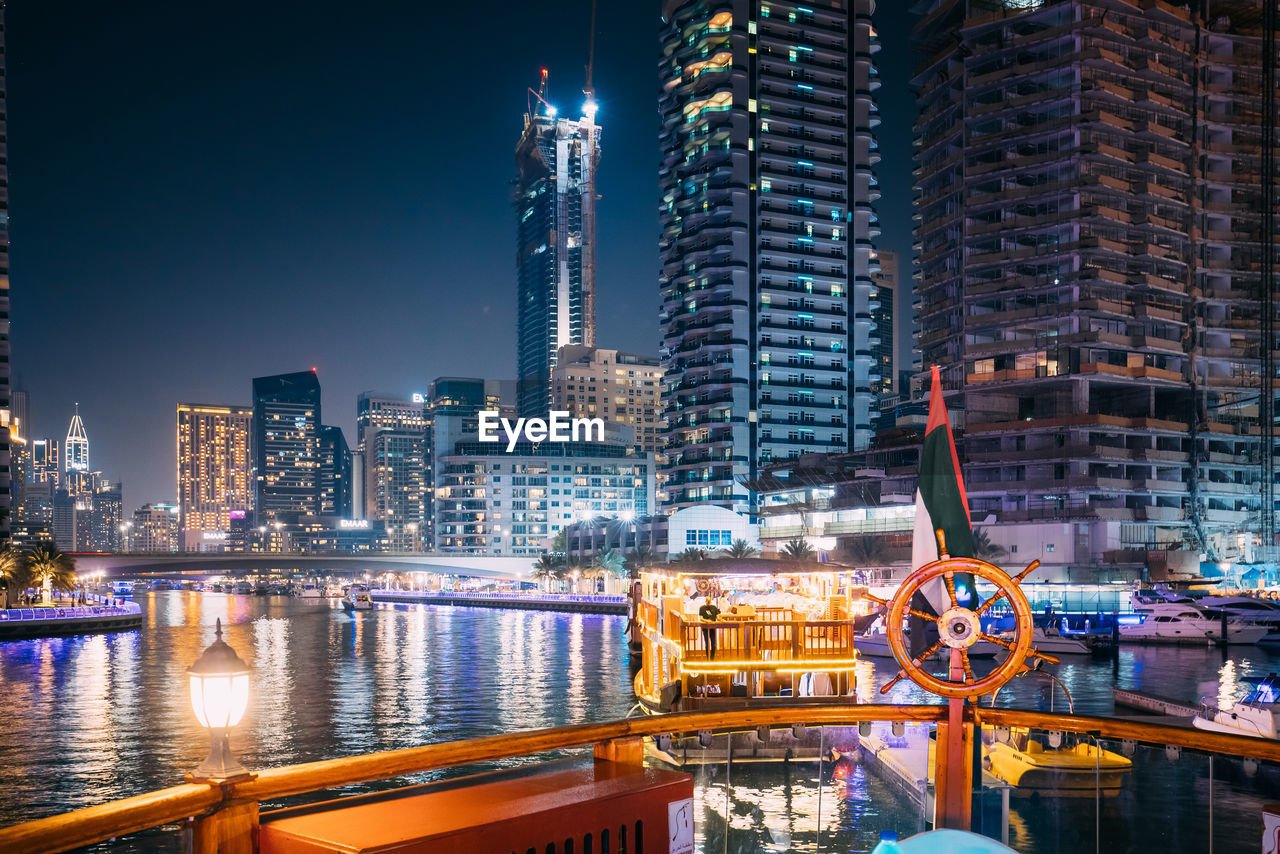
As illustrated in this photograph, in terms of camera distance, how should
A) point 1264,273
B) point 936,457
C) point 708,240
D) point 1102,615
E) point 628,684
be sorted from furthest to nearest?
point 708,240 → point 1264,273 → point 1102,615 → point 628,684 → point 936,457

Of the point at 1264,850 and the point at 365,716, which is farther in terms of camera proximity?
the point at 365,716

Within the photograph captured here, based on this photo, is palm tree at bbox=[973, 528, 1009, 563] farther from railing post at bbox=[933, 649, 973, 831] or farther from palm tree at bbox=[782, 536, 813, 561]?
railing post at bbox=[933, 649, 973, 831]

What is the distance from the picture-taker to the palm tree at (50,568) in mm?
97062

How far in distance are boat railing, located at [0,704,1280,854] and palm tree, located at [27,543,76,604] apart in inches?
3973

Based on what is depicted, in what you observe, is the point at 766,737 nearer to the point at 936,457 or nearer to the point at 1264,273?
the point at 936,457

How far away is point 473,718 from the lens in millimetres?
40719

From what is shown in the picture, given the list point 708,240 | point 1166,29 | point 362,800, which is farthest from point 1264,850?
point 708,240

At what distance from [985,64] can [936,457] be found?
108093 millimetres

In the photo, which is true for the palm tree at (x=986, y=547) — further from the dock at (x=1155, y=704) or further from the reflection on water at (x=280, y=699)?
the dock at (x=1155, y=704)

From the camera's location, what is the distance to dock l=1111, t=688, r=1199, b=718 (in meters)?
33.3

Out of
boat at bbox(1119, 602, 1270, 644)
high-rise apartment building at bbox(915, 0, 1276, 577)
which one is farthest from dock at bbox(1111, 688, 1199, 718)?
high-rise apartment building at bbox(915, 0, 1276, 577)

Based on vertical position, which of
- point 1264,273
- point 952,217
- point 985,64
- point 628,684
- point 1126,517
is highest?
point 985,64

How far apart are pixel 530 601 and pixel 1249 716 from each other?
113375 mm

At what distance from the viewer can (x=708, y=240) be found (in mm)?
139125
